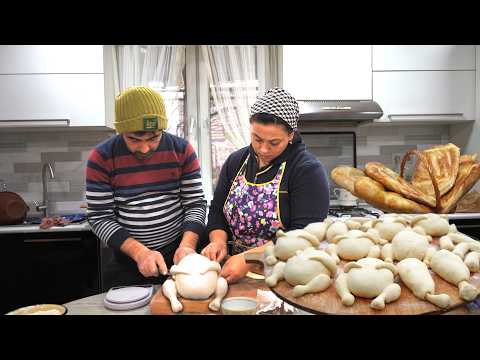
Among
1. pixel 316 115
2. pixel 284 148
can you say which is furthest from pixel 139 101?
pixel 316 115

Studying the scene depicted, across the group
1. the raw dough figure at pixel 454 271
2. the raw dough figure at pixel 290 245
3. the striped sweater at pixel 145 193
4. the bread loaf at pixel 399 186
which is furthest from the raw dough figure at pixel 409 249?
the bread loaf at pixel 399 186

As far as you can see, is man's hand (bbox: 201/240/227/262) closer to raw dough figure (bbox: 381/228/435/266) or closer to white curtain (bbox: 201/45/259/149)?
raw dough figure (bbox: 381/228/435/266)

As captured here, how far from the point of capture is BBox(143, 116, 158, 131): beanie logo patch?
108cm

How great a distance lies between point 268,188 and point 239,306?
456mm

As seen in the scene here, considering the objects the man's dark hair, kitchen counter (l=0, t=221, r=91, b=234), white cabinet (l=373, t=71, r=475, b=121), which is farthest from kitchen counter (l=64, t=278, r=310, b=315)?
white cabinet (l=373, t=71, r=475, b=121)

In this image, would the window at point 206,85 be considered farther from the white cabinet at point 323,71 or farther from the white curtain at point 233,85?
the white cabinet at point 323,71

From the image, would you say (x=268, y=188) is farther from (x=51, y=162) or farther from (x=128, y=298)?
(x=51, y=162)

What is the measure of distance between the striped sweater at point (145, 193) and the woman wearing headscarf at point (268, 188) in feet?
0.48

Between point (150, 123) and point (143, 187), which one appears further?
point (143, 187)

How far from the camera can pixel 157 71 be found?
2.67 metres

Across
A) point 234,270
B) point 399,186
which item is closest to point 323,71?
point 399,186
